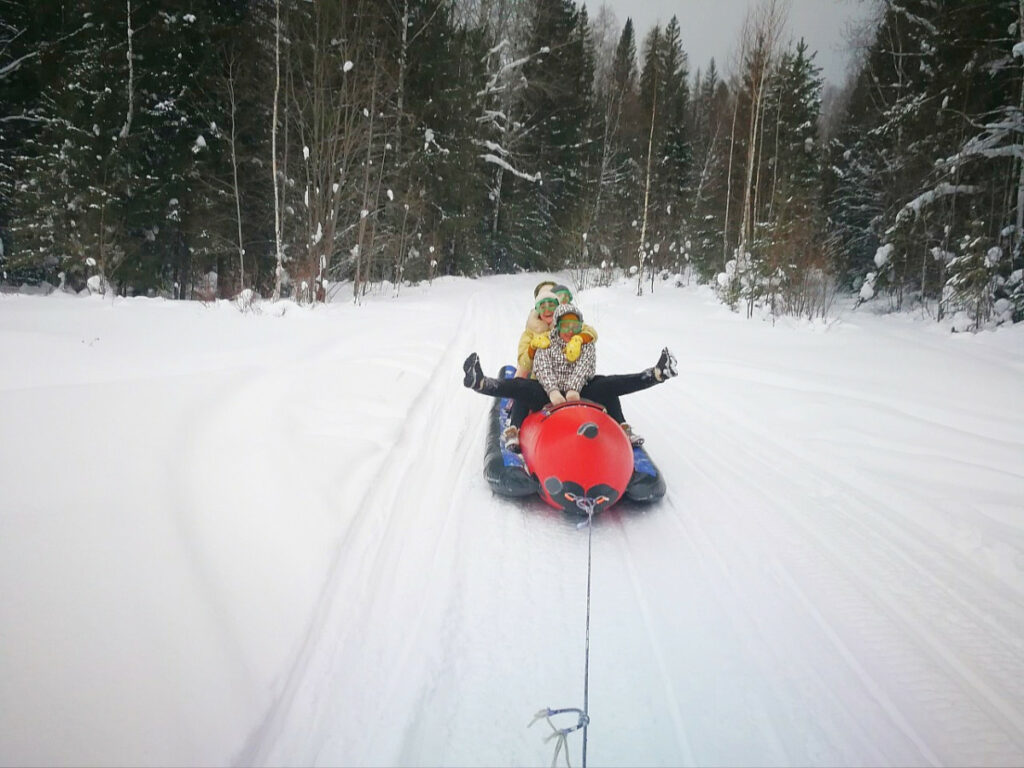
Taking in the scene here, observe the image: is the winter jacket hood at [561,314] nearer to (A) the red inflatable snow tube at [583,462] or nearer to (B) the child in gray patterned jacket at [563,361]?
(B) the child in gray patterned jacket at [563,361]

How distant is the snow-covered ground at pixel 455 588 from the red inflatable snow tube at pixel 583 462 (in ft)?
0.91

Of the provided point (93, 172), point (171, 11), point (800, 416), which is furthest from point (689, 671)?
point (171, 11)

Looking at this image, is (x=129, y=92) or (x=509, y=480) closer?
(x=509, y=480)

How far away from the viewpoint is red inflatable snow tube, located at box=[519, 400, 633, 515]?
2.59 metres

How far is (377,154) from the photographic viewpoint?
44.8ft

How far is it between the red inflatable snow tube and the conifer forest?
9.71m

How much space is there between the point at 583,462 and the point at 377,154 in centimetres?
1357

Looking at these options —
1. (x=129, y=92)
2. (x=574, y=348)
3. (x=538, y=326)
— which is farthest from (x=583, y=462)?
(x=129, y=92)

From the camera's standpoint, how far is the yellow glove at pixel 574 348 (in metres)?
3.56

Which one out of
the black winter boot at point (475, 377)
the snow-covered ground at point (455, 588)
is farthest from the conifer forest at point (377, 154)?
the black winter boot at point (475, 377)

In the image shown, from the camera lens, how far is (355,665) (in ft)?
5.99

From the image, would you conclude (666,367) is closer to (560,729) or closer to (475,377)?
(475,377)

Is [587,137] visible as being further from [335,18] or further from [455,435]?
[455,435]

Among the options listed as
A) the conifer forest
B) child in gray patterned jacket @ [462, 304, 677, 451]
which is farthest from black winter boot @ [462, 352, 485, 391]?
the conifer forest
